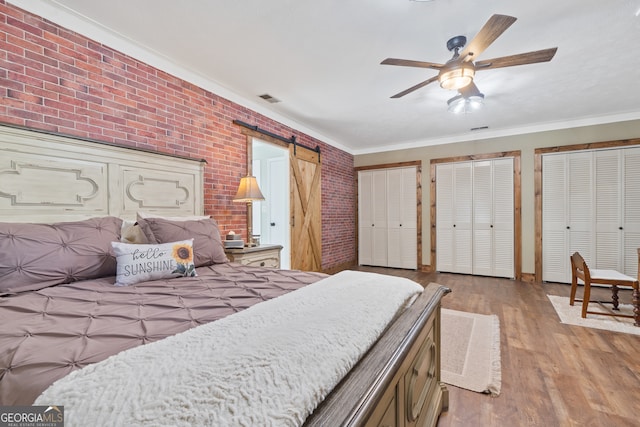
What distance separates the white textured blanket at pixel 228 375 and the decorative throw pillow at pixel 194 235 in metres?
1.22

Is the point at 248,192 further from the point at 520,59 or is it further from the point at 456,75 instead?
the point at 520,59

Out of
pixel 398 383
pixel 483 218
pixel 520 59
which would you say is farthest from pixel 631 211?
pixel 398 383

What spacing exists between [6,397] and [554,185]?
594 centimetres

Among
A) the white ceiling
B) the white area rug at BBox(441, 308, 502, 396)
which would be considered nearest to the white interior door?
the white ceiling

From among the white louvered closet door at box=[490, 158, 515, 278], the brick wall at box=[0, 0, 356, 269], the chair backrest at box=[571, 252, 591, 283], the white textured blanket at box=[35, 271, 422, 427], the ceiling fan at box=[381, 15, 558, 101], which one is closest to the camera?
the white textured blanket at box=[35, 271, 422, 427]

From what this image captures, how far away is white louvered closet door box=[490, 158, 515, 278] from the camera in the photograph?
477 cm

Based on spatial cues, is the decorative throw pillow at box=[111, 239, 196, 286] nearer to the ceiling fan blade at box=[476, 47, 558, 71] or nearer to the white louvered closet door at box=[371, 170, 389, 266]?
the ceiling fan blade at box=[476, 47, 558, 71]

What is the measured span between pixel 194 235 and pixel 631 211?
5.72 m

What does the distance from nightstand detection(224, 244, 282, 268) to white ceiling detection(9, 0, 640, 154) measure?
1778mm

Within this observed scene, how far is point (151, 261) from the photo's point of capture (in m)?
1.62

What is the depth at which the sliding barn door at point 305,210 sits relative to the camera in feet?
14.2

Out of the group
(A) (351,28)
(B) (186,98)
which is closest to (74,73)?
(B) (186,98)

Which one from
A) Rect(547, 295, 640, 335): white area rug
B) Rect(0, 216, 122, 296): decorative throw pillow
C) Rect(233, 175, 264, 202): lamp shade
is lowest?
Rect(547, 295, 640, 335): white area rug

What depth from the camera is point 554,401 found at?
5.65 ft
